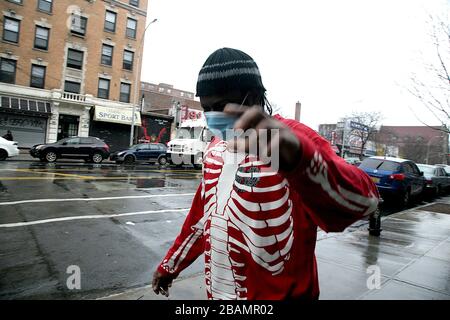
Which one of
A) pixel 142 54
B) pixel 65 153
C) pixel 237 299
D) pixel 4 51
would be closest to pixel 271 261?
pixel 237 299

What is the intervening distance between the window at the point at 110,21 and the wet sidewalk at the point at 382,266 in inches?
1179

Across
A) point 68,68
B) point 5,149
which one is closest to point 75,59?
point 68,68

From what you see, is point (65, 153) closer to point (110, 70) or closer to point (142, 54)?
point (110, 70)

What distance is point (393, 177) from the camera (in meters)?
11.5

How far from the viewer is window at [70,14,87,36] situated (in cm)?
2784

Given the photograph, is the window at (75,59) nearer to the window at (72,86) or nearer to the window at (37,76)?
the window at (72,86)

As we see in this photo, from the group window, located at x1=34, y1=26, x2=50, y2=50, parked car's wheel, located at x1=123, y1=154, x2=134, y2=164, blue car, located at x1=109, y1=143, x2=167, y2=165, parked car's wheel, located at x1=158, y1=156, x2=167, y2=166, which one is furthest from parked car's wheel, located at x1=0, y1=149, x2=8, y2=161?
window, located at x1=34, y1=26, x2=50, y2=50

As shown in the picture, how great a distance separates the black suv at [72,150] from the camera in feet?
61.8

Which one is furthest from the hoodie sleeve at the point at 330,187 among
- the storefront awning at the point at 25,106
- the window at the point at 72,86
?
the window at the point at 72,86

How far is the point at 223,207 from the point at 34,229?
5.86 metres

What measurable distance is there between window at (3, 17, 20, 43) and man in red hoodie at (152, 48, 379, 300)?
3044cm

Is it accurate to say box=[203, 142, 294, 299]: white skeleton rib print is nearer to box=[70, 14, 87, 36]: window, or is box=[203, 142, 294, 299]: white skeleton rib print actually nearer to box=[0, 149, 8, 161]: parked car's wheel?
box=[0, 149, 8, 161]: parked car's wheel

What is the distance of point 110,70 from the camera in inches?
1190

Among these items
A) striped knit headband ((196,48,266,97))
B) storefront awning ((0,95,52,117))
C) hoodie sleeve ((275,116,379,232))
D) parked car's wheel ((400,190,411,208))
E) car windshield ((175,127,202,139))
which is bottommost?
parked car's wheel ((400,190,411,208))
